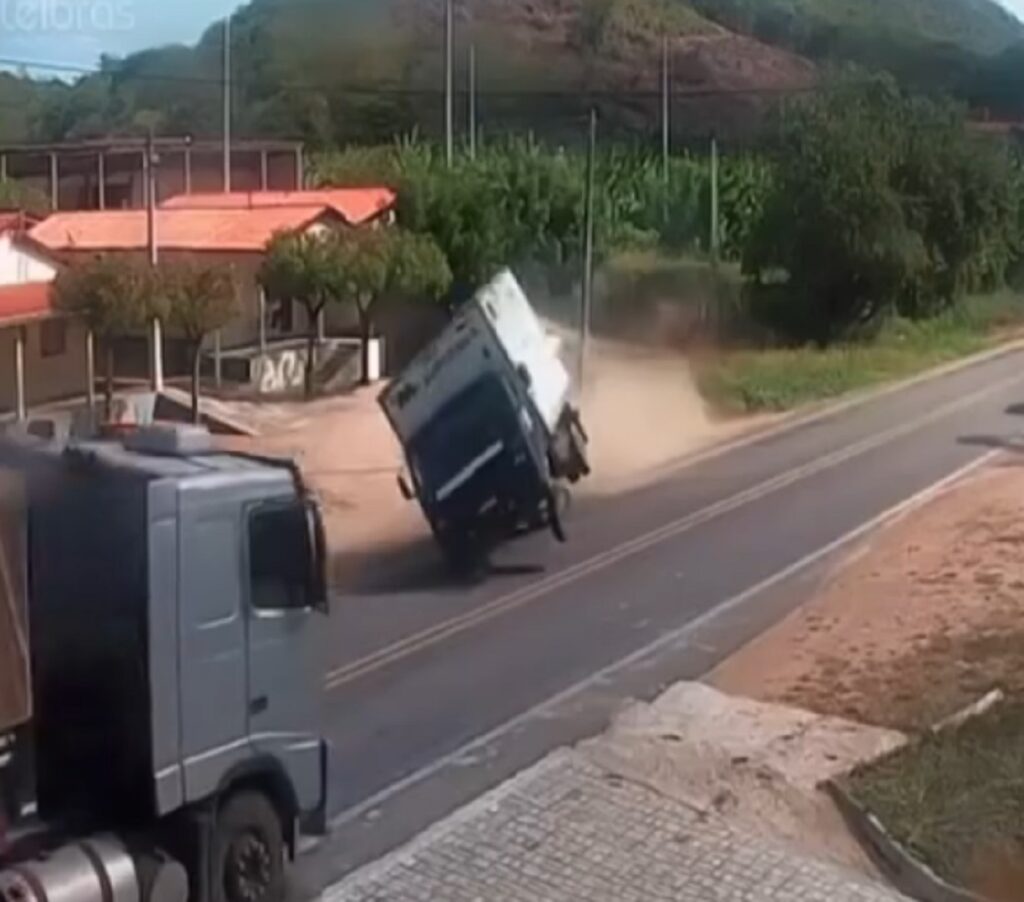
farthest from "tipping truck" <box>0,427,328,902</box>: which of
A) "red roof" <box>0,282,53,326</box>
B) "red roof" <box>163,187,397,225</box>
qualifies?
"red roof" <box>163,187,397,225</box>

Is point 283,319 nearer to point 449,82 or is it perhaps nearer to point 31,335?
point 31,335

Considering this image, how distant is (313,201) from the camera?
37625mm

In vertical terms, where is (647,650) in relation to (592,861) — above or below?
below

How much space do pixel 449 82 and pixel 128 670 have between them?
4021 cm

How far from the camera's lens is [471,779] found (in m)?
12.8

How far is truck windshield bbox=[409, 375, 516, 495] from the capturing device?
19375mm

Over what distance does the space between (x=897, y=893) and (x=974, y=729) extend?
9.04 ft

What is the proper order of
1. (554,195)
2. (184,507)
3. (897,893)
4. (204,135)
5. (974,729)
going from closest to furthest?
1. (184,507)
2. (897,893)
3. (974,729)
4. (204,135)
5. (554,195)

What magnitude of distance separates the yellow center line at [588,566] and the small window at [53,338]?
36.9 ft

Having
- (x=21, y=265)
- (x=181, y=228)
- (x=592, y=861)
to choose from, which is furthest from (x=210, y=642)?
(x=181, y=228)

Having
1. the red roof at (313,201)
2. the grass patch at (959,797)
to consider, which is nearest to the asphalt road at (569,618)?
the grass patch at (959,797)

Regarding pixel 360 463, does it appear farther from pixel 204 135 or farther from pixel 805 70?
pixel 805 70

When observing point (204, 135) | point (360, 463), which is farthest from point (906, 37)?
point (360, 463)

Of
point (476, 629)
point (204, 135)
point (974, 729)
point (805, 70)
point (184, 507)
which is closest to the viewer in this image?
point (184, 507)
